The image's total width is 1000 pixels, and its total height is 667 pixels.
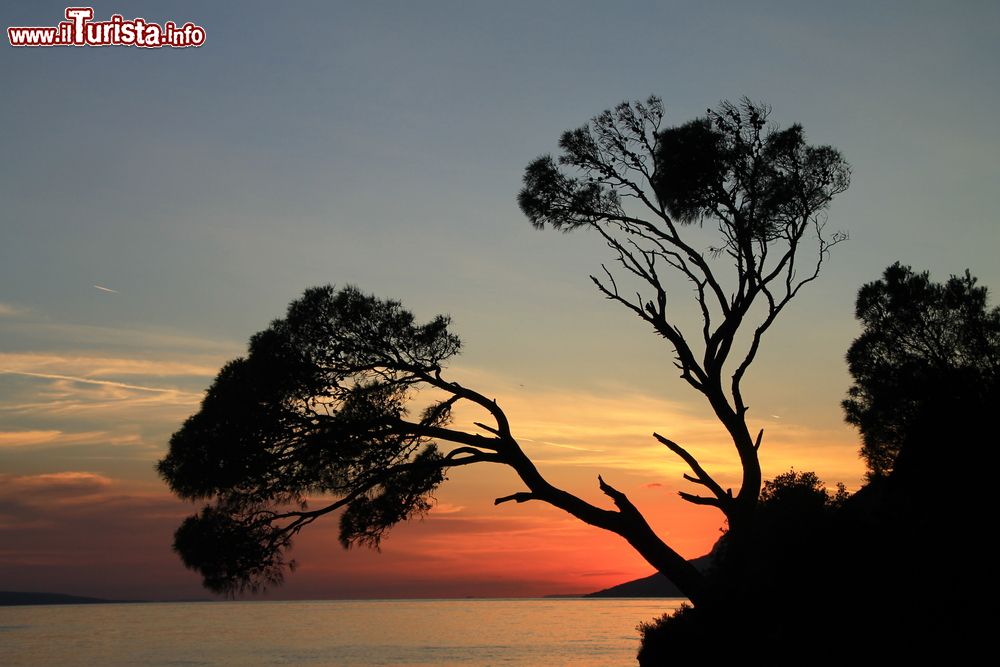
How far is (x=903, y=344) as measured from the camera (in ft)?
89.0

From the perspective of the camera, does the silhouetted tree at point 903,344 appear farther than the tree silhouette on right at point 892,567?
Yes

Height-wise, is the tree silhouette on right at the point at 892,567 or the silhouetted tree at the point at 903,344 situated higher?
the silhouetted tree at the point at 903,344

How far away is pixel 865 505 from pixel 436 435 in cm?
1464

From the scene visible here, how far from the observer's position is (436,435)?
62.7 feet

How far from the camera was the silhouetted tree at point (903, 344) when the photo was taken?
26234mm

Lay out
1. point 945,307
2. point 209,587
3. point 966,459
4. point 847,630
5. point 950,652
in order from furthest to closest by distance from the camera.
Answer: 1. point 945,307
2. point 209,587
3. point 966,459
4. point 847,630
5. point 950,652

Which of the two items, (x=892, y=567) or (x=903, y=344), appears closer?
(x=892, y=567)

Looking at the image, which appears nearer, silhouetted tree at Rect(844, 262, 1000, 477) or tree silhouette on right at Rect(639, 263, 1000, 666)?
tree silhouette on right at Rect(639, 263, 1000, 666)

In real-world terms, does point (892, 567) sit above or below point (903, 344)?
below

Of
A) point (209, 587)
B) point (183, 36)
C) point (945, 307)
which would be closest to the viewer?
point (209, 587)

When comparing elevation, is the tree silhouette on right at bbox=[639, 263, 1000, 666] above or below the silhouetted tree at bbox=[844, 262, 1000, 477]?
below

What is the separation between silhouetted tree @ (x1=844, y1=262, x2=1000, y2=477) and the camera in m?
26.2

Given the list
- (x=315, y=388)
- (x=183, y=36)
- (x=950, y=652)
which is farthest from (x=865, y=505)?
(x=183, y=36)

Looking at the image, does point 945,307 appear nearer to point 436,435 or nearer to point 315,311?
point 436,435
